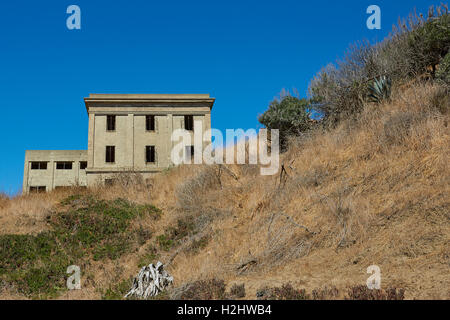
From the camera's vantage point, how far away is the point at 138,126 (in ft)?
105

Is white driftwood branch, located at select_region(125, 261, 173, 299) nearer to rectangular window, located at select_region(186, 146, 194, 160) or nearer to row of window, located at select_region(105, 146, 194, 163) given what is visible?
row of window, located at select_region(105, 146, 194, 163)

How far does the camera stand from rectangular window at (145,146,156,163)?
1242 inches

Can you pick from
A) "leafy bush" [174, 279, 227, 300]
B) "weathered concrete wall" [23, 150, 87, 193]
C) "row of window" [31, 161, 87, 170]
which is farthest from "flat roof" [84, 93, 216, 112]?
"leafy bush" [174, 279, 227, 300]

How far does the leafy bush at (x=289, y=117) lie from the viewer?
18016 millimetres

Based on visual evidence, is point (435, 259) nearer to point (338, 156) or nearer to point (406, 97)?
point (338, 156)

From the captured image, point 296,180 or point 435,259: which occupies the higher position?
point 296,180

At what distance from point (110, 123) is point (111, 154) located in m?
2.50

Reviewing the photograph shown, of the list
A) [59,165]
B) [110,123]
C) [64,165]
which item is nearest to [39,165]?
[59,165]

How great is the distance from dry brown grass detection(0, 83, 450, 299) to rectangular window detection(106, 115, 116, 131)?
17.1 meters

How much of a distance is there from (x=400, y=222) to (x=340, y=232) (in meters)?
1.22

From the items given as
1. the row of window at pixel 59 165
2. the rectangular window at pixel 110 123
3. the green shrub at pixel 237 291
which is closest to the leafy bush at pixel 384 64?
the green shrub at pixel 237 291

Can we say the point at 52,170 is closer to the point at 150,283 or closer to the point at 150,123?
the point at 150,123
